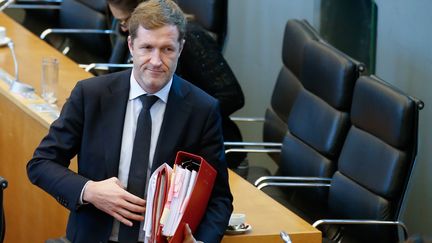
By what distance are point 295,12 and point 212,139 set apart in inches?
118

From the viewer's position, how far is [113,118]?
9.83ft

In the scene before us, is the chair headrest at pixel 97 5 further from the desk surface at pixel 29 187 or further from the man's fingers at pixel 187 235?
the man's fingers at pixel 187 235

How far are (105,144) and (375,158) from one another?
1401 mm

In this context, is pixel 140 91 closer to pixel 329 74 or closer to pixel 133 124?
pixel 133 124

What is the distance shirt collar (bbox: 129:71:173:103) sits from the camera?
3006 millimetres

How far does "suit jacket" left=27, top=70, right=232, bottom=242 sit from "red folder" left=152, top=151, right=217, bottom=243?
0.29 feet

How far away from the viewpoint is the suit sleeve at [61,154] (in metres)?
2.98

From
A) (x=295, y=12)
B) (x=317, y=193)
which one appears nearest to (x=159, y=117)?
(x=317, y=193)

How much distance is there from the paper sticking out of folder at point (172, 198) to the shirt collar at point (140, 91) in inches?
9.8

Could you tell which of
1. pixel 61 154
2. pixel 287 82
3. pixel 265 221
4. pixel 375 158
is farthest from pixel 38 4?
pixel 61 154

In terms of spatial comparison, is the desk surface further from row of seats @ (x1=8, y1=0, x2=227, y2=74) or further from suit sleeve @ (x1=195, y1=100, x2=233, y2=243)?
row of seats @ (x1=8, y1=0, x2=227, y2=74)

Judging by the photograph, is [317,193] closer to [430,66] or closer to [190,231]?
[430,66]

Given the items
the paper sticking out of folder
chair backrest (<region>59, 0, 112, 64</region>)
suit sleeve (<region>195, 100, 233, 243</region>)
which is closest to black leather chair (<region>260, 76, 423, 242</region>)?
suit sleeve (<region>195, 100, 233, 243</region>)

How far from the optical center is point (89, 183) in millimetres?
2938
